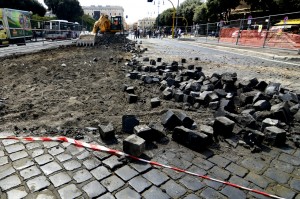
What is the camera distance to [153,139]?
337 centimetres

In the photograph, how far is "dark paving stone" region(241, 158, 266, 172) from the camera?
9.27 feet

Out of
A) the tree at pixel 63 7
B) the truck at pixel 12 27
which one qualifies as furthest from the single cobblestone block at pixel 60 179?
the tree at pixel 63 7

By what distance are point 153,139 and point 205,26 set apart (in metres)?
29.5

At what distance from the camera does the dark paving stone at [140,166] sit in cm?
272

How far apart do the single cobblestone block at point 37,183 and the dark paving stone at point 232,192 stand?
75.5 inches

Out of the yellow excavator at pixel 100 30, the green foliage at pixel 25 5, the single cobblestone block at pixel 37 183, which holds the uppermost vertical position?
the green foliage at pixel 25 5

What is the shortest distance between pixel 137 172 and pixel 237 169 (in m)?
1.25

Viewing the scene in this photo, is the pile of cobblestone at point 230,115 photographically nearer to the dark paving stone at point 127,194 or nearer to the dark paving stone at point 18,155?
the dark paving stone at point 127,194

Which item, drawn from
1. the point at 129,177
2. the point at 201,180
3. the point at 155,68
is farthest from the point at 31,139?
the point at 155,68

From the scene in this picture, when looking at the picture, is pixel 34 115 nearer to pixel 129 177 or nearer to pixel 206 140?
pixel 129 177

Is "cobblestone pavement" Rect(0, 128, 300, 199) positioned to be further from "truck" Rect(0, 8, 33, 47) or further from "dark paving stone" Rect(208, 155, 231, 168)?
"truck" Rect(0, 8, 33, 47)

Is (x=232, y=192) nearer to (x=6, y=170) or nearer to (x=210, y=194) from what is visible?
(x=210, y=194)

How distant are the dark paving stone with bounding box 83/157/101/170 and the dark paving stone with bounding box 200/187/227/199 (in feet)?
4.24

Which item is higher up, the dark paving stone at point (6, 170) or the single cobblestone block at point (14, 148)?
the single cobblestone block at point (14, 148)
